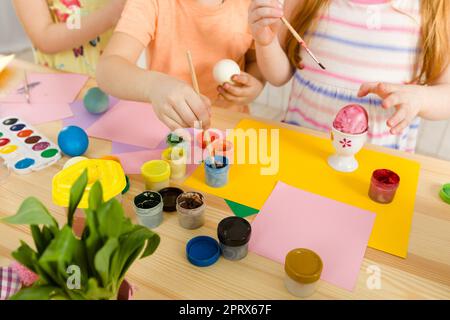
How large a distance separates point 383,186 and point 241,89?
411 mm

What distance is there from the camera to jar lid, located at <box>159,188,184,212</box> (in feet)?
2.05

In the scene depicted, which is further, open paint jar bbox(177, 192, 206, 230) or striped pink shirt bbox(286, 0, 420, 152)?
striped pink shirt bbox(286, 0, 420, 152)

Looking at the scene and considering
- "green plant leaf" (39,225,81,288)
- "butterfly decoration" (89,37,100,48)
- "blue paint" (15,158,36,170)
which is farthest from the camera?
"butterfly decoration" (89,37,100,48)

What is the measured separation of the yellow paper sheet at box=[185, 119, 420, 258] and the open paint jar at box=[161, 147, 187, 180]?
22mm

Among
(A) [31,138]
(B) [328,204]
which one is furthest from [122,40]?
→ (B) [328,204]

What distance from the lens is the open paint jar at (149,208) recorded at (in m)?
0.58

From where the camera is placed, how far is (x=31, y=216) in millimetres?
354

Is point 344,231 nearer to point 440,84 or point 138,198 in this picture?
point 138,198

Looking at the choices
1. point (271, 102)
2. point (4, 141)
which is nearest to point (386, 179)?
point (4, 141)

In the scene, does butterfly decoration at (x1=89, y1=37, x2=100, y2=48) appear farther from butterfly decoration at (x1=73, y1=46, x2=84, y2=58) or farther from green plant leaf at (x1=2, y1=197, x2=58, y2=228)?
green plant leaf at (x1=2, y1=197, x2=58, y2=228)

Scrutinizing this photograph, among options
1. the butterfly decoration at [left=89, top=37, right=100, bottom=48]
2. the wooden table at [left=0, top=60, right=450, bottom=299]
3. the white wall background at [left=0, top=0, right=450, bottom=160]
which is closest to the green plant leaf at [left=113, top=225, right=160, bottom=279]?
the wooden table at [left=0, top=60, right=450, bottom=299]

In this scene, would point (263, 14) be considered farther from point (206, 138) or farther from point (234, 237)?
point (234, 237)

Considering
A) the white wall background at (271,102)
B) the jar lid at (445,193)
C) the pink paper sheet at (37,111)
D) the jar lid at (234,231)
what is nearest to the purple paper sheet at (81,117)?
the pink paper sheet at (37,111)

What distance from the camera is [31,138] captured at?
0.78 m
